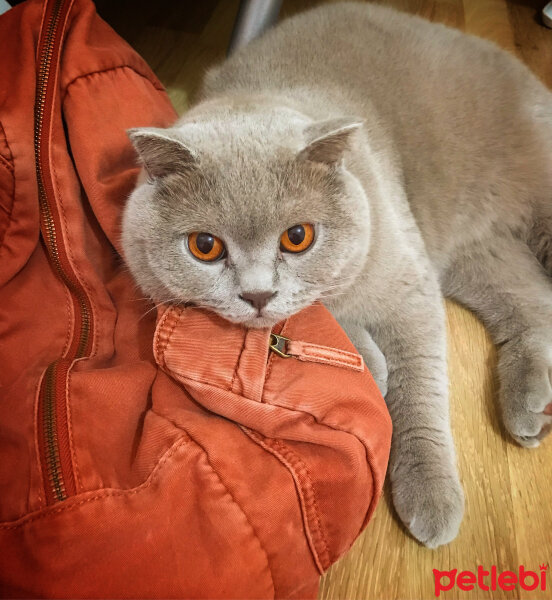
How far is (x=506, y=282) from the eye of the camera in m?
1.14

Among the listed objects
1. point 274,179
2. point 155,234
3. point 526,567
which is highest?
point 274,179

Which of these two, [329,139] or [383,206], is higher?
[329,139]

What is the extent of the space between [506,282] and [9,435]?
106 cm

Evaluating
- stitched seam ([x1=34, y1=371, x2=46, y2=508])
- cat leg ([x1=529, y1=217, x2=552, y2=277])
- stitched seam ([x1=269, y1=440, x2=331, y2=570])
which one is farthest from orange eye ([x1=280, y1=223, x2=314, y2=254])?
cat leg ([x1=529, y1=217, x2=552, y2=277])

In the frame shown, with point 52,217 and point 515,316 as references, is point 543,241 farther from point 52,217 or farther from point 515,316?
point 52,217

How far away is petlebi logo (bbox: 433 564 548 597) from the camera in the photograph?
2.76 ft

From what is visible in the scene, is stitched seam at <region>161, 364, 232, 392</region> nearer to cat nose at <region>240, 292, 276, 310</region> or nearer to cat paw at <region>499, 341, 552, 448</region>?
cat nose at <region>240, 292, 276, 310</region>

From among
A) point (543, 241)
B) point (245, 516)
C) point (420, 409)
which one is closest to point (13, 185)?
point (245, 516)

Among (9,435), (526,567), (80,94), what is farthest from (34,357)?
(526,567)

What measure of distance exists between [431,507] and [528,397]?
1.01ft

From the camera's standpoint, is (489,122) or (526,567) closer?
(526,567)

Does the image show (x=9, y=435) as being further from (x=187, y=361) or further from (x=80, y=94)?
(x=80, y=94)

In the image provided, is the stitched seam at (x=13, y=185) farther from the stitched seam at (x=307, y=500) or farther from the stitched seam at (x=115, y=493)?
the stitched seam at (x=307, y=500)

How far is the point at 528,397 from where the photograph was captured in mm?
954
